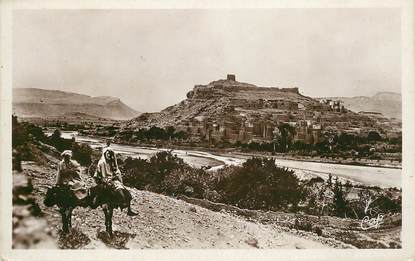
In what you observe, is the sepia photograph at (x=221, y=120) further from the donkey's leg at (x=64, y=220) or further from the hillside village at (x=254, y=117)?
the donkey's leg at (x=64, y=220)

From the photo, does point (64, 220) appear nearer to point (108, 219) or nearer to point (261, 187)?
point (108, 219)

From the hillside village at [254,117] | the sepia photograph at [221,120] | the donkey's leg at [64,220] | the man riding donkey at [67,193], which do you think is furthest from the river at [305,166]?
the donkey's leg at [64,220]

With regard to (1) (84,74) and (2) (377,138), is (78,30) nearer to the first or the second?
(1) (84,74)

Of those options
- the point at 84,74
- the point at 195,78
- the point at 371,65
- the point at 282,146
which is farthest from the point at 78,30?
the point at 371,65

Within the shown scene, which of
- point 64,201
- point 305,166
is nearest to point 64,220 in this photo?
point 64,201

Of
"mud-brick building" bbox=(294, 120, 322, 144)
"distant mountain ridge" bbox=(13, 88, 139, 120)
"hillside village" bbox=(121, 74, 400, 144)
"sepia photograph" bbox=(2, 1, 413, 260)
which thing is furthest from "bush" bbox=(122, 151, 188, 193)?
"mud-brick building" bbox=(294, 120, 322, 144)

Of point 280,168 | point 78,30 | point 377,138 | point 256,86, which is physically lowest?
point 280,168

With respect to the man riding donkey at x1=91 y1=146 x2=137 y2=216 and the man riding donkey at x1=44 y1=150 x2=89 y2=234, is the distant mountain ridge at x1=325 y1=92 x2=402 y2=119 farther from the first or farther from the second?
the man riding donkey at x1=44 y1=150 x2=89 y2=234

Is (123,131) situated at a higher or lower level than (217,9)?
lower
